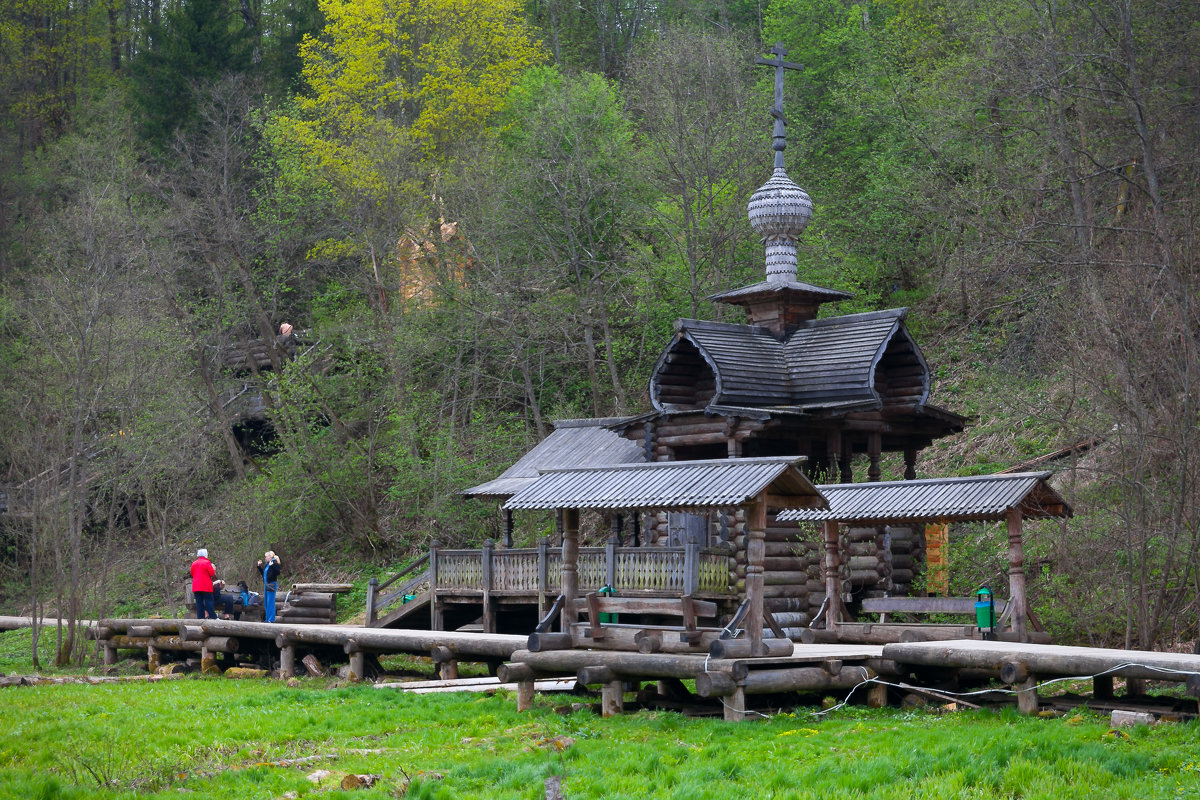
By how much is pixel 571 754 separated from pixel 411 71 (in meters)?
35.4

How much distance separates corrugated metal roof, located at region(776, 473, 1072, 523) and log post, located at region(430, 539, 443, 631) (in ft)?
31.0

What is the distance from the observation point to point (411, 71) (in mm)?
44125

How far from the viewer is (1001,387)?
29.4 m

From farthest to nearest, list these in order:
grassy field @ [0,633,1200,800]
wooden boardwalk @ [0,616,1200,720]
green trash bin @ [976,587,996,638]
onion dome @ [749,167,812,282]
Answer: onion dome @ [749,167,812,282] < green trash bin @ [976,587,996,638] < wooden boardwalk @ [0,616,1200,720] < grassy field @ [0,633,1200,800]

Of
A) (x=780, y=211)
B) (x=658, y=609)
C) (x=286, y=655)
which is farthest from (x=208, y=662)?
(x=780, y=211)

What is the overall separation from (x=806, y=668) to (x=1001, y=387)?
16.5 m

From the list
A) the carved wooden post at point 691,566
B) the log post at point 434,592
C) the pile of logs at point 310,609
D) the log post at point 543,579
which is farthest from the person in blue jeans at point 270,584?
the carved wooden post at point 691,566

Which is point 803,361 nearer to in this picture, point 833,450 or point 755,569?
point 833,450

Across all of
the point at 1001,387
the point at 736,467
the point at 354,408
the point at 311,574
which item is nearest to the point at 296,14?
the point at 354,408

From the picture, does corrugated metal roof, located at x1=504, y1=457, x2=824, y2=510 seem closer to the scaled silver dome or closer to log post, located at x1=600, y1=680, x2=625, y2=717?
log post, located at x1=600, y1=680, x2=625, y2=717

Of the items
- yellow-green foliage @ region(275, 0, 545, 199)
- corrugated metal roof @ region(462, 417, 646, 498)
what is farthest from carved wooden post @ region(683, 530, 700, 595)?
yellow-green foliage @ region(275, 0, 545, 199)

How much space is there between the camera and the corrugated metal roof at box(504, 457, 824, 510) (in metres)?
15.2

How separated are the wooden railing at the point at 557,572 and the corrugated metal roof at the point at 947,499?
274 cm

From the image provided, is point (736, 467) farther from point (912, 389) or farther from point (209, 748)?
point (912, 389)
